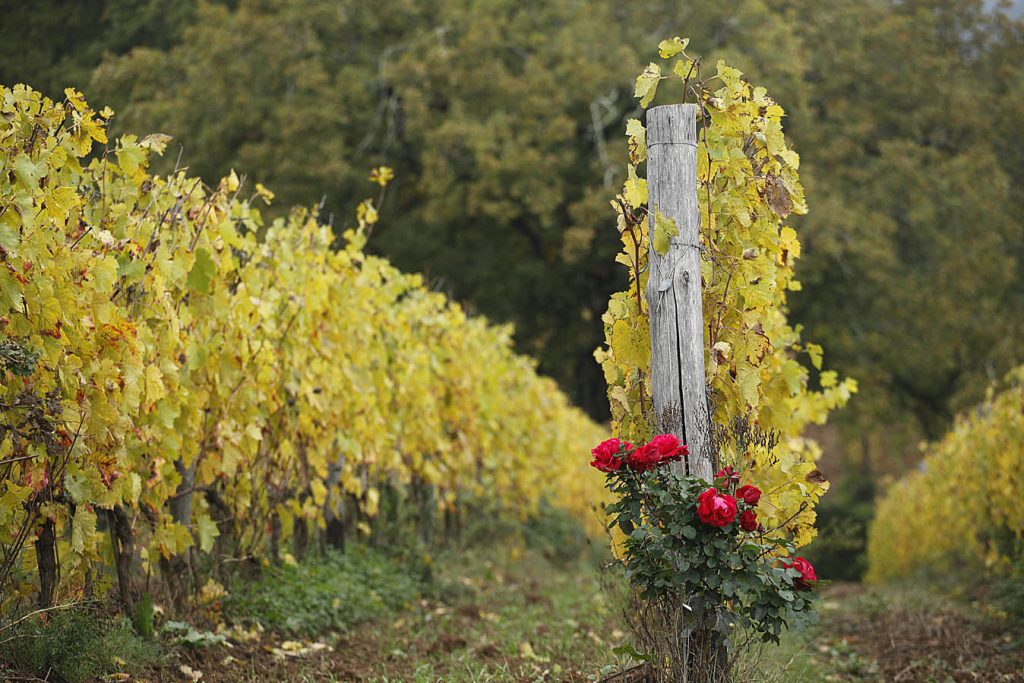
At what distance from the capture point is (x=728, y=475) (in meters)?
3.20

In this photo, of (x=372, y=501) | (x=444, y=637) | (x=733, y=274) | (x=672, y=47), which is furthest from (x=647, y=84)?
(x=372, y=501)

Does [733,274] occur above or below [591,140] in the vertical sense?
below

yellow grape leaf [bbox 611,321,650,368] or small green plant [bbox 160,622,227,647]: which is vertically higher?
yellow grape leaf [bbox 611,321,650,368]

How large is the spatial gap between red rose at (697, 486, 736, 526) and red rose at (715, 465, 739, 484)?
254 millimetres

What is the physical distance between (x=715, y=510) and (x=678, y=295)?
770mm

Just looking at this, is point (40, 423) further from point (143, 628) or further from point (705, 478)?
point (705, 478)

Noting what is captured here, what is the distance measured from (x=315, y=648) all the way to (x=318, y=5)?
11496 mm

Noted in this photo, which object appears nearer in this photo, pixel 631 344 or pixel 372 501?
pixel 631 344

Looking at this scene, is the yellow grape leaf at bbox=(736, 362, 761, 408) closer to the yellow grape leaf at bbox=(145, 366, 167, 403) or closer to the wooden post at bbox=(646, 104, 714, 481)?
the wooden post at bbox=(646, 104, 714, 481)

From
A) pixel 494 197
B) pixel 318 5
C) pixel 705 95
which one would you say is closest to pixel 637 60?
pixel 494 197

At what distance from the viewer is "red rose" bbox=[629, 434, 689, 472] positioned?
3047mm

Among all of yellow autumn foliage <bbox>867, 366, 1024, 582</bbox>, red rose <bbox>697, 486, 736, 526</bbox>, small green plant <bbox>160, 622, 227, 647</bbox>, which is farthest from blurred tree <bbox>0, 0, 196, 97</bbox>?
yellow autumn foliage <bbox>867, 366, 1024, 582</bbox>

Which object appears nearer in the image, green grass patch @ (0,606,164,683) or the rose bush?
the rose bush

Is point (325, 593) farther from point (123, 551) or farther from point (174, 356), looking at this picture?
point (174, 356)
